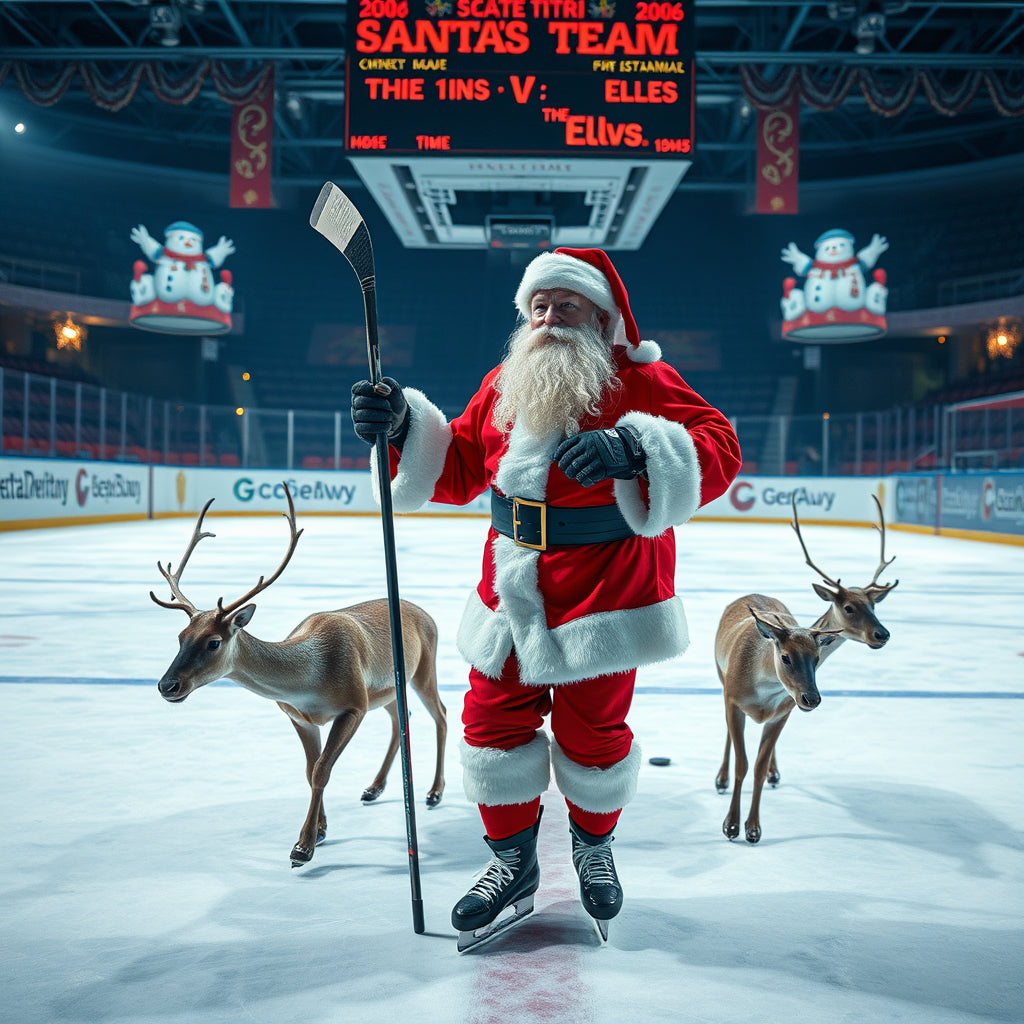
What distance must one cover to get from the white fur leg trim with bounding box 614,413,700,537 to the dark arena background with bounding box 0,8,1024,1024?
823mm

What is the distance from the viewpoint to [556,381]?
6.66ft

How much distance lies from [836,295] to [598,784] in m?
18.5

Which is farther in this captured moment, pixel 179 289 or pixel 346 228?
pixel 179 289

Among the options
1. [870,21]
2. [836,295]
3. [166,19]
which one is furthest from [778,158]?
[166,19]

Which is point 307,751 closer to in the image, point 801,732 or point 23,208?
point 801,732

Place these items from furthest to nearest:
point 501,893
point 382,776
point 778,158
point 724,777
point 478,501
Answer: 1. point 478,501
2. point 778,158
3. point 724,777
4. point 382,776
5. point 501,893

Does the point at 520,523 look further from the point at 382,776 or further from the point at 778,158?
the point at 778,158

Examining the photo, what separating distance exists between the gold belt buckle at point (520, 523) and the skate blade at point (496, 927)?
2.44 ft

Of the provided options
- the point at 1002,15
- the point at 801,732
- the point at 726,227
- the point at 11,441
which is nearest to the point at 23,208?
the point at 11,441

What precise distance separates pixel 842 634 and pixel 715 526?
16240mm

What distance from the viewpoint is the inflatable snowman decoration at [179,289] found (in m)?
19.5

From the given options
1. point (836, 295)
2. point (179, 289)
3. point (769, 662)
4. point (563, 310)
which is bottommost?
point (769, 662)

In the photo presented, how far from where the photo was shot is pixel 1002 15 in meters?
15.7

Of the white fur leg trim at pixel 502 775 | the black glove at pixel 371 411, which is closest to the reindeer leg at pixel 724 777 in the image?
the white fur leg trim at pixel 502 775
